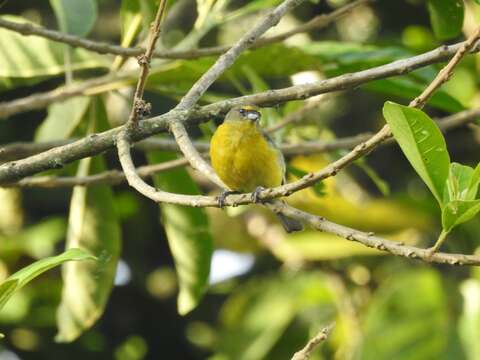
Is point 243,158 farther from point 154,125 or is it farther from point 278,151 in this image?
point 154,125

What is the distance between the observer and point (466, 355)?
472 centimetres

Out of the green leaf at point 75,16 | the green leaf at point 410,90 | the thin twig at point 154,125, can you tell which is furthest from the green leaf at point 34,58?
the thin twig at point 154,125

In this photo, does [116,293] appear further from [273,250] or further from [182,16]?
[182,16]

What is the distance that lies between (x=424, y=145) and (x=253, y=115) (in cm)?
144

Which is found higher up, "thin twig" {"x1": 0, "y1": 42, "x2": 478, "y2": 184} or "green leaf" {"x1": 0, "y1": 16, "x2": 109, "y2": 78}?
"green leaf" {"x1": 0, "y1": 16, "x2": 109, "y2": 78}

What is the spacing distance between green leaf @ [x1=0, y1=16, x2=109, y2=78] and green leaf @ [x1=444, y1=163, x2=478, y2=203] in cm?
179

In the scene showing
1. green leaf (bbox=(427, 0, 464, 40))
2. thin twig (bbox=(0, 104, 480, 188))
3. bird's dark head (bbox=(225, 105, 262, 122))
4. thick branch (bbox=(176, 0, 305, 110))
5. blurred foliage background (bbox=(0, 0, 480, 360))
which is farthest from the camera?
blurred foliage background (bbox=(0, 0, 480, 360))

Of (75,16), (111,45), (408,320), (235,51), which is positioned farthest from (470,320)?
(235,51)

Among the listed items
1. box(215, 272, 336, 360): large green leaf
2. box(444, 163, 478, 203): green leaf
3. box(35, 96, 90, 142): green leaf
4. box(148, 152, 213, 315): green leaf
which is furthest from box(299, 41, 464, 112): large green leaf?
box(215, 272, 336, 360): large green leaf

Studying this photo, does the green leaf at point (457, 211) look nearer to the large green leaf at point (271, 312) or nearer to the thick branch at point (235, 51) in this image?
the thick branch at point (235, 51)

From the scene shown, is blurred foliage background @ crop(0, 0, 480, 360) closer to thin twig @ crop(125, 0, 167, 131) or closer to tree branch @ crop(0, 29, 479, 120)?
tree branch @ crop(0, 29, 479, 120)

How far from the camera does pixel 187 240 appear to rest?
3.44 m

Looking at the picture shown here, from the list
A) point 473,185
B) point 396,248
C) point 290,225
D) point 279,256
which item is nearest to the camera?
point 396,248

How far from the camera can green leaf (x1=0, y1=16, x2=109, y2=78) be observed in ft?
11.6
